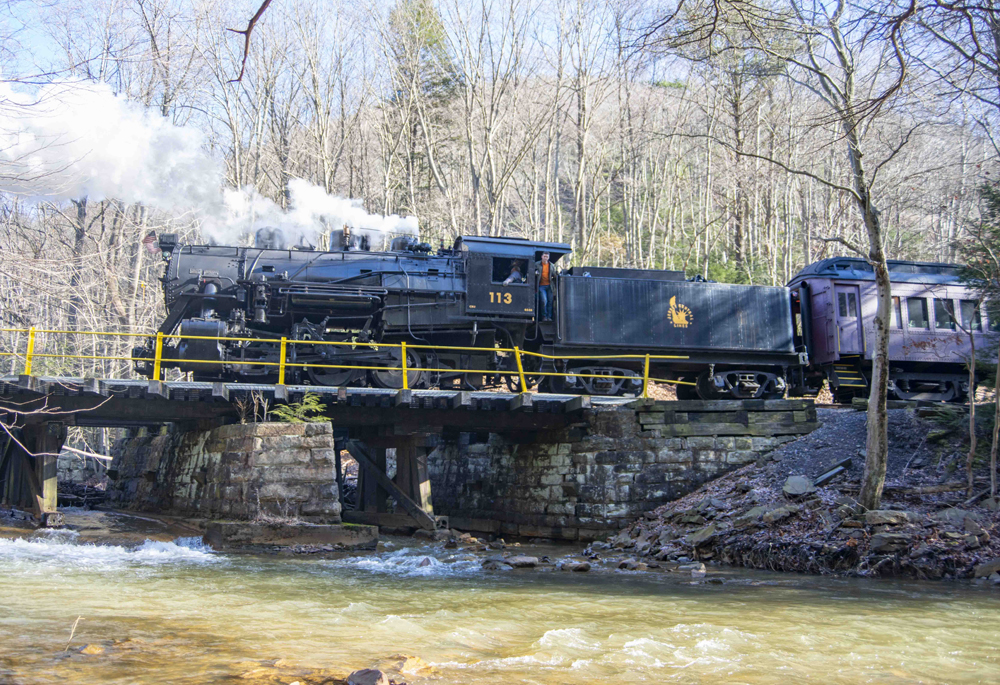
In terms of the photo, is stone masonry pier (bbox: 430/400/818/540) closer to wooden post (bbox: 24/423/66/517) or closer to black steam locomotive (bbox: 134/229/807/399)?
black steam locomotive (bbox: 134/229/807/399)

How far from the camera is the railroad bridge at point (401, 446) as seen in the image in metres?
11.6

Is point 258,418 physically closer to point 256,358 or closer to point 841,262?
point 256,358

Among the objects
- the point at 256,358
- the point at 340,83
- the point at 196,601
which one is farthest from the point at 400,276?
the point at 340,83

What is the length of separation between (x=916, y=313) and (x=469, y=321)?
9.23 m

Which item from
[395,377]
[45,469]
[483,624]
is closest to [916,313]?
[395,377]

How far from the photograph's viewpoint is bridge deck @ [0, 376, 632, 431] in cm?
1129

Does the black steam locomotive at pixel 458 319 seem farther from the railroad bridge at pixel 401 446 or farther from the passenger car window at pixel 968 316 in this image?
the passenger car window at pixel 968 316

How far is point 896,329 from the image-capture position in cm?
1584

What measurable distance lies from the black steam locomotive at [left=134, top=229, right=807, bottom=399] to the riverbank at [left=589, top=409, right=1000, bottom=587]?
2.92 m

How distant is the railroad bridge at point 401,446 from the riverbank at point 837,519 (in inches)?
26.2

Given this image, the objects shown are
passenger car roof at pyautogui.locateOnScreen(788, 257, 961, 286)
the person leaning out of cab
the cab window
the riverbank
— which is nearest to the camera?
the riverbank

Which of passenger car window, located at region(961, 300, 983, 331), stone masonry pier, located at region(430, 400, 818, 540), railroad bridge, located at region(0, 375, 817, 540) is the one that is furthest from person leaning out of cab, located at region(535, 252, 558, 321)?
passenger car window, located at region(961, 300, 983, 331)

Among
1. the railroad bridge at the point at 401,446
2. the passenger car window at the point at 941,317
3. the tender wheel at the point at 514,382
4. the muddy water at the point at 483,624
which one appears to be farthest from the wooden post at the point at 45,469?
the passenger car window at the point at 941,317

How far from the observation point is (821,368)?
54.0 feet
